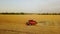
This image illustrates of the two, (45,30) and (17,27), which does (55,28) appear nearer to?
(45,30)

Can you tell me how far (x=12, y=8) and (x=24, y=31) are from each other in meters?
0.20

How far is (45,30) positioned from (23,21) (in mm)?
169

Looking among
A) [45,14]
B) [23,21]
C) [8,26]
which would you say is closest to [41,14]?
[45,14]

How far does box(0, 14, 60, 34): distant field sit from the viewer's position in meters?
0.76

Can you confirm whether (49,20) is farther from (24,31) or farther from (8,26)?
(8,26)

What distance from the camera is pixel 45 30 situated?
0.76 meters

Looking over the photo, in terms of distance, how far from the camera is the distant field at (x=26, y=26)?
2.48ft

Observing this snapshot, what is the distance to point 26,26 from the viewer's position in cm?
79

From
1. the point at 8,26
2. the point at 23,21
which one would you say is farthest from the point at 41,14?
the point at 8,26

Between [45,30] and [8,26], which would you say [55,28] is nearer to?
[45,30]

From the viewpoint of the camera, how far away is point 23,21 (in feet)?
2.64

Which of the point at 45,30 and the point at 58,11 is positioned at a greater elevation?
the point at 58,11

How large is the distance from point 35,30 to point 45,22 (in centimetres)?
9

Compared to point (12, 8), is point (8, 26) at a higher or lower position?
lower
